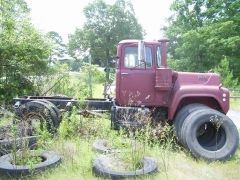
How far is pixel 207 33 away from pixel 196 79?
18.9 m

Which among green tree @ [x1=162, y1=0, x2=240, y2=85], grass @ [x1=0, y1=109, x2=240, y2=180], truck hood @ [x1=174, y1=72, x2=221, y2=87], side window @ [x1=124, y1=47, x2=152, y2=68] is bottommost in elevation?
grass @ [x1=0, y1=109, x2=240, y2=180]

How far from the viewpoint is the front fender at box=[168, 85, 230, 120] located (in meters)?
5.20

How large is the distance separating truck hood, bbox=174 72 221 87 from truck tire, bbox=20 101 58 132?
291cm

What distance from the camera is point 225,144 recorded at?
4820 mm

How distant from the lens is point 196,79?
5566 millimetres

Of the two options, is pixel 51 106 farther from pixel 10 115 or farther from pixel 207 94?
pixel 207 94

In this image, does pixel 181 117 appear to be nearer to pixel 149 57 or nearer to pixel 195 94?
pixel 195 94

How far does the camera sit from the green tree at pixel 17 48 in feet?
29.7

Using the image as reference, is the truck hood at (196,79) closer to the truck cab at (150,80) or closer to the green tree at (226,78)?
the truck cab at (150,80)

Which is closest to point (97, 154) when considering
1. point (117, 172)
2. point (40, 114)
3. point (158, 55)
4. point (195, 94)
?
point (117, 172)

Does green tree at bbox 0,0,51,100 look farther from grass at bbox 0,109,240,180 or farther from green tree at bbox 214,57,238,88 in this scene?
green tree at bbox 214,57,238,88

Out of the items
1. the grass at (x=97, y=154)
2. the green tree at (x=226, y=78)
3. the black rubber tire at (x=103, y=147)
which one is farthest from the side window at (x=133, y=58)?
the green tree at (x=226, y=78)

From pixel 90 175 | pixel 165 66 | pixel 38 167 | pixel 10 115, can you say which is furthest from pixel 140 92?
pixel 10 115

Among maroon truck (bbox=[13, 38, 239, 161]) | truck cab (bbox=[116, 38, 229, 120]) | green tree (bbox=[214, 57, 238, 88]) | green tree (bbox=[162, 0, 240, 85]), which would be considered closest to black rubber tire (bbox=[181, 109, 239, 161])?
maroon truck (bbox=[13, 38, 239, 161])
